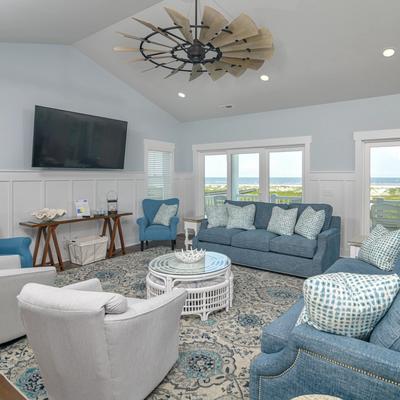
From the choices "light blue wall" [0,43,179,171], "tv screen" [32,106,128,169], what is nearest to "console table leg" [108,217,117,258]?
"tv screen" [32,106,128,169]

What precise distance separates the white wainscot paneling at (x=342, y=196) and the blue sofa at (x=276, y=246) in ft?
2.38

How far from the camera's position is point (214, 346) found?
2.56 meters

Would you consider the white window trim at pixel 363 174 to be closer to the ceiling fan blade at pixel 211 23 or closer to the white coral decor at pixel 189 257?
the white coral decor at pixel 189 257

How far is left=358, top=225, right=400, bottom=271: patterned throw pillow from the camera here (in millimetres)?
3049

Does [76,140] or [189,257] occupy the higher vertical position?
[76,140]

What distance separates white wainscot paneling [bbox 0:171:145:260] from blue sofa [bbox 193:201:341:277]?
175 centimetres

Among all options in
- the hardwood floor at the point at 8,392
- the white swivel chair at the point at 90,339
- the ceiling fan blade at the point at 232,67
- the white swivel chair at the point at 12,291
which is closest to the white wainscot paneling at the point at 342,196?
the ceiling fan blade at the point at 232,67

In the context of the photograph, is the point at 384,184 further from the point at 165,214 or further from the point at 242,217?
the point at 165,214

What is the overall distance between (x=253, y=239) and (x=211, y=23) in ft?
9.68

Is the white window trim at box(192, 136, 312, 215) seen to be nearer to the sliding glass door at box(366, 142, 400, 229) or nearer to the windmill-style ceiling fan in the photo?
the sliding glass door at box(366, 142, 400, 229)

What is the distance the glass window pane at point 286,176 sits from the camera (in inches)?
230

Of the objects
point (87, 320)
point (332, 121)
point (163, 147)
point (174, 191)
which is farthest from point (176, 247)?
point (87, 320)

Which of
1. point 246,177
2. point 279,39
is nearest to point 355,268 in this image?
point 279,39

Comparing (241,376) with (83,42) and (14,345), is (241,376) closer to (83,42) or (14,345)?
(14,345)
